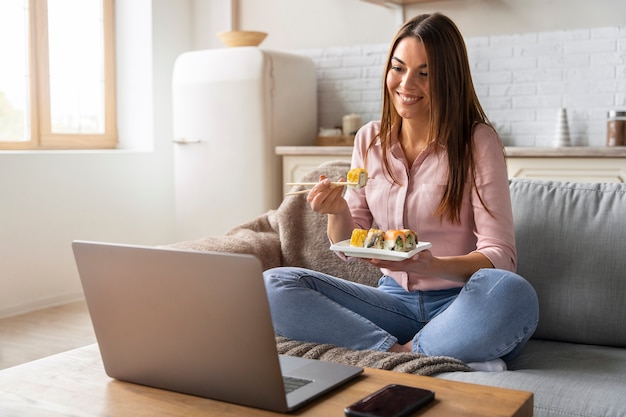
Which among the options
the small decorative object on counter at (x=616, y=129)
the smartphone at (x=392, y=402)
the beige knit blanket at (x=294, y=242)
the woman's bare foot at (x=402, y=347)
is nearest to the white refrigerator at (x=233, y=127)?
the small decorative object on counter at (x=616, y=129)

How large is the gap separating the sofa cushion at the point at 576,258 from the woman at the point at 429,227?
0.18m

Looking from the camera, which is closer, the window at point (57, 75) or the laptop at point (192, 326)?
the laptop at point (192, 326)

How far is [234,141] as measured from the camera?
4.80 m

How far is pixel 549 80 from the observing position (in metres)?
4.43

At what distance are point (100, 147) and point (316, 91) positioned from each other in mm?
1433

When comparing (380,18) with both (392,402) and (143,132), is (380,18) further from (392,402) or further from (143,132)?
(392,402)

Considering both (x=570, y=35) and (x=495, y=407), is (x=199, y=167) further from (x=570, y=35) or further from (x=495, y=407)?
(x=495, y=407)

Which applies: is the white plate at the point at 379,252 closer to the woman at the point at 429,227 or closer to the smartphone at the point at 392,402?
the woman at the point at 429,227

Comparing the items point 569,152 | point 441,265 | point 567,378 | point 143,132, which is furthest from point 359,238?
point 143,132

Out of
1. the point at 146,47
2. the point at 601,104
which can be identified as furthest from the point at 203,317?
the point at 146,47

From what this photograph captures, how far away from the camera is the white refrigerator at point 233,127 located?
4.72m

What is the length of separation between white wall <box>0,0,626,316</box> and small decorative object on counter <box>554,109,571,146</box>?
19.8 inches

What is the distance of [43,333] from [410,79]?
250cm

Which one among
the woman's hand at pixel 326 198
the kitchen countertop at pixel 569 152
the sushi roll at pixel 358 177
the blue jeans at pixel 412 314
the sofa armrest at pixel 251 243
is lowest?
the blue jeans at pixel 412 314
